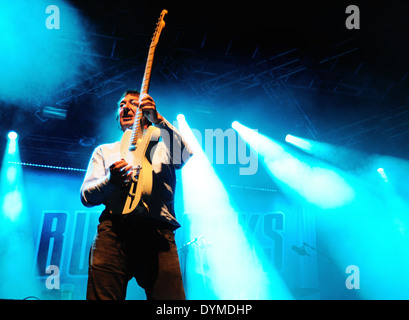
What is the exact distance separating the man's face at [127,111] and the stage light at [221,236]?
5.25m

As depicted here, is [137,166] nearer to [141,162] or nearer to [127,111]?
[141,162]

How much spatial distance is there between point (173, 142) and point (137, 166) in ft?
1.11

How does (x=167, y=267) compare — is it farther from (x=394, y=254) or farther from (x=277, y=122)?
(x=394, y=254)

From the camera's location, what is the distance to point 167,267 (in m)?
1.91

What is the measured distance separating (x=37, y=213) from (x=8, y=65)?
129 inches

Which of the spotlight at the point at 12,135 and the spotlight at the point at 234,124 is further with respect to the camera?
the spotlight at the point at 234,124

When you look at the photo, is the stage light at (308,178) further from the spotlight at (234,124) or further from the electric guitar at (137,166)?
the electric guitar at (137,166)

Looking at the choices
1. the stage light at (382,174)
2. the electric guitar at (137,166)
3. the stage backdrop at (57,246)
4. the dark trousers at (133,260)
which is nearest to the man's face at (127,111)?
the electric guitar at (137,166)

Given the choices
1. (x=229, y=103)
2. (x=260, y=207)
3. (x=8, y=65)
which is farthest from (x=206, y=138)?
(x=8, y=65)

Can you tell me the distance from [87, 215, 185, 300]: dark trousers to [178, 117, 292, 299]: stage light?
5.94m

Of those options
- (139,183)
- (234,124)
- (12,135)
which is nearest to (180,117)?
(234,124)

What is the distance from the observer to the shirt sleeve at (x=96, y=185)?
190 centimetres

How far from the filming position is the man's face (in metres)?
2.48

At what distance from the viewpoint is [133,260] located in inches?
77.5
